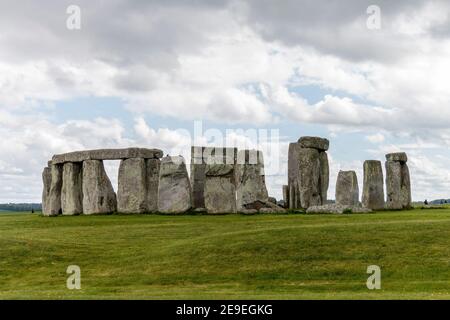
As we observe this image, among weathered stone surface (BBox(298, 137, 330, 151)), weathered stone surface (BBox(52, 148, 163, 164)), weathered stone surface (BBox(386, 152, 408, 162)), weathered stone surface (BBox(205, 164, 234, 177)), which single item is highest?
weathered stone surface (BBox(298, 137, 330, 151))

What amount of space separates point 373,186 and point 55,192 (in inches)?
722

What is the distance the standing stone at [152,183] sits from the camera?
1486 inches

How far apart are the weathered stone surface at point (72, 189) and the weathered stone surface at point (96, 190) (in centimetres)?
87

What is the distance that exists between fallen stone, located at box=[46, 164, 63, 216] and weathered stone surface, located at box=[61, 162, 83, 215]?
93cm

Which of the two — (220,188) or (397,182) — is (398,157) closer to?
(397,182)

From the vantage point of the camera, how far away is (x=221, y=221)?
30797 millimetres

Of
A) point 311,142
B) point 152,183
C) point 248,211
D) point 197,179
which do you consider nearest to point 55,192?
point 152,183

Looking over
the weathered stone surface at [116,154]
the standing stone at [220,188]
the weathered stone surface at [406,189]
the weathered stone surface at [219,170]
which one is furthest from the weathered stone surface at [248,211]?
the weathered stone surface at [406,189]

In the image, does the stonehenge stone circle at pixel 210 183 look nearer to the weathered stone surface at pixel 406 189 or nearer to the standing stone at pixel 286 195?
the weathered stone surface at pixel 406 189

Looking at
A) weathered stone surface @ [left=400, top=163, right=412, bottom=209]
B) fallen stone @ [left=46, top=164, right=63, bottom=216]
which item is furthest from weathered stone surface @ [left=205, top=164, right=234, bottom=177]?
fallen stone @ [left=46, top=164, right=63, bottom=216]

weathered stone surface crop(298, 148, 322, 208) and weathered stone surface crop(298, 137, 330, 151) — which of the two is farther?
weathered stone surface crop(298, 137, 330, 151)

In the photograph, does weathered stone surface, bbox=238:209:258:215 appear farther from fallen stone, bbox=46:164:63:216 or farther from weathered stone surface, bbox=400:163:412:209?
fallen stone, bbox=46:164:63:216

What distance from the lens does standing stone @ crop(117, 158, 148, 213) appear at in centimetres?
3697
